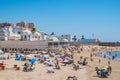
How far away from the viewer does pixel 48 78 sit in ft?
70.4

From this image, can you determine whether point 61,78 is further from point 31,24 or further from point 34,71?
point 31,24

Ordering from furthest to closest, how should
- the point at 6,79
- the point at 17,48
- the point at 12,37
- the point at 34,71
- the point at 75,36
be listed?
1. the point at 75,36
2. the point at 12,37
3. the point at 17,48
4. the point at 34,71
5. the point at 6,79

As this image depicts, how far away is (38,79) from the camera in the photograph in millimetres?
21031

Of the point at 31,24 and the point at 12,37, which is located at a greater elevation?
the point at 31,24

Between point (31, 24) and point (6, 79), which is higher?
point (31, 24)

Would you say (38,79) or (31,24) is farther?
(31,24)

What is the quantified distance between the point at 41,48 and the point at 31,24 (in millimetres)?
48688

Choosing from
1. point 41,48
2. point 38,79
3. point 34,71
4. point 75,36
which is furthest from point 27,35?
point 75,36

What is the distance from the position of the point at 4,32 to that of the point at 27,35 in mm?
6034

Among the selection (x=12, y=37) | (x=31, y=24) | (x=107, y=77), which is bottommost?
(x=107, y=77)

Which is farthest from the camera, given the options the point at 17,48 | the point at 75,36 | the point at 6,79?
the point at 75,36

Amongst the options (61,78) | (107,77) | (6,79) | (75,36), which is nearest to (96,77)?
(107,77)

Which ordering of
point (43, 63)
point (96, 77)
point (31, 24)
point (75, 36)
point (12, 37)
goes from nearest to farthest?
point (96, 77) → point (43, 63) → point (12, 37) → point (31, 24) → point (75, 36)

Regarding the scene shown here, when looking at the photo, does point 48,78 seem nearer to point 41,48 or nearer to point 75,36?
point 41,48
